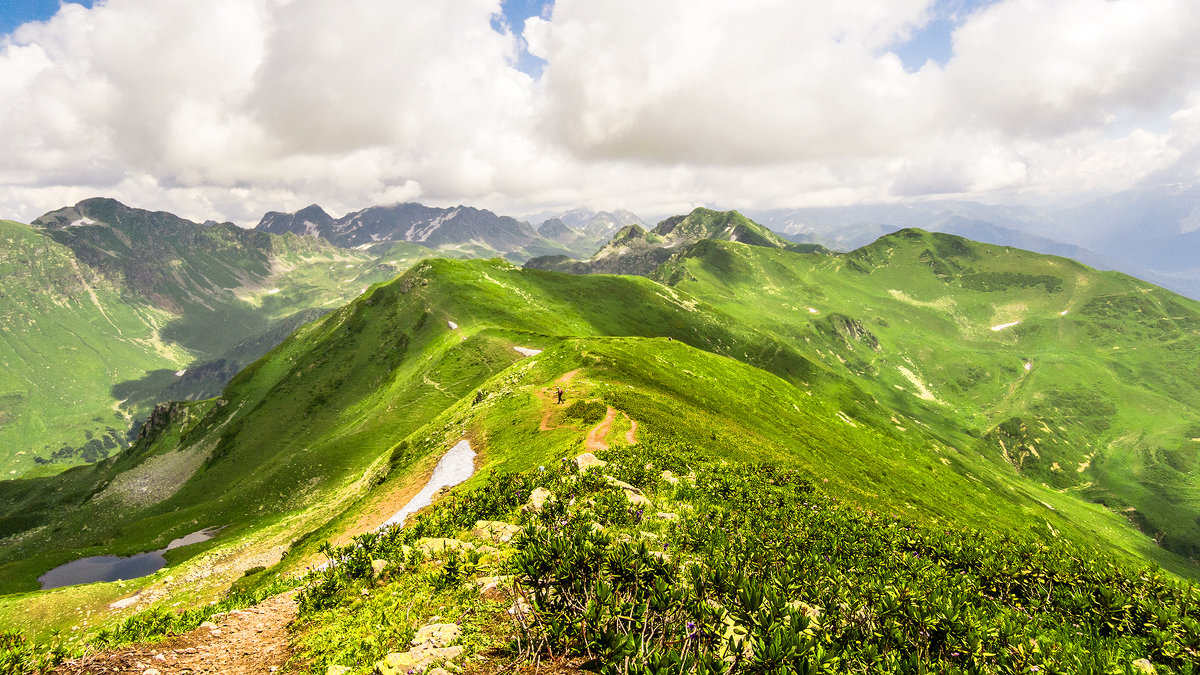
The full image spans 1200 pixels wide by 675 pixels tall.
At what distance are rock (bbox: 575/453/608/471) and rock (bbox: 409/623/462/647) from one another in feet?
58.6

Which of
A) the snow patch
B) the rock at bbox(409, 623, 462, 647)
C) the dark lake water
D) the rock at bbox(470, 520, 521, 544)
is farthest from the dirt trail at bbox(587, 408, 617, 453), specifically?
the dark lake water

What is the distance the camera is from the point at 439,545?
19438 mm

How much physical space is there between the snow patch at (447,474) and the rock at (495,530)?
23.9 meters

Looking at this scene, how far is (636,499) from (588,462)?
873 centimetres

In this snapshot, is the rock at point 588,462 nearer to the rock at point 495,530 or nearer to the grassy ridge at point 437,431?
the grassy ridge at point 437,431

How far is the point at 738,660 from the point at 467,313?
15619 cm

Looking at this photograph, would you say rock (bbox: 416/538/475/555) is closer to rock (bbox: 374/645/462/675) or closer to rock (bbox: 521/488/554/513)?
rock (bbox: 521/488/554/513)

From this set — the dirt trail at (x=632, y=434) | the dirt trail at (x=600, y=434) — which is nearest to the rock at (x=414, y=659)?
the dirt trail at (x=600, y=434)

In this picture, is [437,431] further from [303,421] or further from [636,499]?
[303,421]

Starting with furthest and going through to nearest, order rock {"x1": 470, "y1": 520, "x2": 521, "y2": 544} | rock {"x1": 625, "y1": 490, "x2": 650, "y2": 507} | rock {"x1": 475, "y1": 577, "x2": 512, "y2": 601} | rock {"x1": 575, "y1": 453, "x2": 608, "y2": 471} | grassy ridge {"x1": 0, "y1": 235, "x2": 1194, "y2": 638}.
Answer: grassy ridge {"x1": 0, "y1": 235, "x2": 1194, "y2": 638}, rock {"x1": 575, "y1": 453, "x2": 608, "y2": 471}, rock {"x1": 625, "y1": 490, "x2": 650, "y2": 507}, rock {"x1": 470, "y1": 520, "x2": 521, "y2": 544}, rock {"x1": 475, "y1": 577, "x2": 512, "y2": 601}

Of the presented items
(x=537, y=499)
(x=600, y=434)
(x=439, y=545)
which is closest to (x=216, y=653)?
(x=439, y=545)

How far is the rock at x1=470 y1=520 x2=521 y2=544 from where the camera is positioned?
19797mm

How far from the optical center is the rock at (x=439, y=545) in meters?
18.7

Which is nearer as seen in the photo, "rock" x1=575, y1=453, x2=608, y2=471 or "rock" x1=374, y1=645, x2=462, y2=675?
"rock" x1=374, y1=645, x2=462, y2=675
